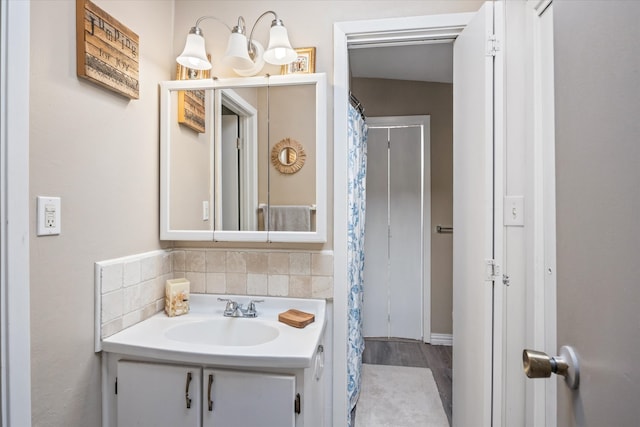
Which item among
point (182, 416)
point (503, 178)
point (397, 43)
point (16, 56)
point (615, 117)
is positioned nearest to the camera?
point (615, 117)

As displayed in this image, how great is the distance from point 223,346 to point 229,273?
0.46 metres

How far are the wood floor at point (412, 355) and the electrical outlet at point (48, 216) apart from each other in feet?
7.83

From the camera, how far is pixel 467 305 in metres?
1.54

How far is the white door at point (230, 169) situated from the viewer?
1.59 meters

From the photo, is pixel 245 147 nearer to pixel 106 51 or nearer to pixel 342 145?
pixel 342 145

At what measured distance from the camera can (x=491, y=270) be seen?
1349 millimetres

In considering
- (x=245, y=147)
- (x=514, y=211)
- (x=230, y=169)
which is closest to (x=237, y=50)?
(x=245, y=147)

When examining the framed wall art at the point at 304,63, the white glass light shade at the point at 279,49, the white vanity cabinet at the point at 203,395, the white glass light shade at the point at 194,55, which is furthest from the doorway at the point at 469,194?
the white glass light shade at the point at 194,55

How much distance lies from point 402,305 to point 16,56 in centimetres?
304

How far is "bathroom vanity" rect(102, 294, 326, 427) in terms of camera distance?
1104mm

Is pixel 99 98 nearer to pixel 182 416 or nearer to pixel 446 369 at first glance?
pixel 182 416

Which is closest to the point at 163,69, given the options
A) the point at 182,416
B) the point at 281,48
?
the point at 281,48

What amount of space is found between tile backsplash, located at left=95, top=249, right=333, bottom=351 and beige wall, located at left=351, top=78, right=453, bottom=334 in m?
1.81

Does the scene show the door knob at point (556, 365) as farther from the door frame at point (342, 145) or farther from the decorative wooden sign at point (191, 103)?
the decorative wooden sign at point (191, 103)
